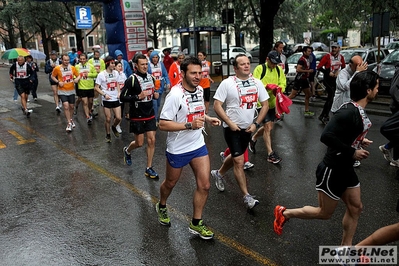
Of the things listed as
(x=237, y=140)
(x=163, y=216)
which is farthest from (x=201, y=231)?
(x=237, y=140)

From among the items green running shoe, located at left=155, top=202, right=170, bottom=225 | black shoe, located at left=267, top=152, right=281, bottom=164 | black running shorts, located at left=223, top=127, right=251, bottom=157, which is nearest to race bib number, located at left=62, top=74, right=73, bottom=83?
black shoe, located at left=267, top=152, right=281, bottom=164

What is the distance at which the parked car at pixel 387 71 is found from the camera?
12430 millimetres

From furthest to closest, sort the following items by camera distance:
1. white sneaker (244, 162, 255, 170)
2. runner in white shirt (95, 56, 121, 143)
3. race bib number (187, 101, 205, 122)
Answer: runner in white shirt (95, 56, 121, 143) → white sneaker (244, 162, 255, 170) → race bib number (187, 101, 205, 122)

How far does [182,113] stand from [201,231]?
1.23 m

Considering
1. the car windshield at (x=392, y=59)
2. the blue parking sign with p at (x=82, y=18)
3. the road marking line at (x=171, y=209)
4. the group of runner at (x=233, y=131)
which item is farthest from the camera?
the blue parking sign with p at (x=82, y=18)

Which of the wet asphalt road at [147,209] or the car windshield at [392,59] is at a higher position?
the car windshield at [392,59]

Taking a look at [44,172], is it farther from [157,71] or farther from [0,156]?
[157,71]

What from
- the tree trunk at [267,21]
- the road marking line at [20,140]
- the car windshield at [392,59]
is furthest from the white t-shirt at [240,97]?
the tree trunk at [267,21]

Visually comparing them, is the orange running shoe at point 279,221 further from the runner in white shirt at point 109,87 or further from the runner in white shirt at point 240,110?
the runner in white shirt at point 109,87

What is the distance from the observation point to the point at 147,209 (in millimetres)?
4879

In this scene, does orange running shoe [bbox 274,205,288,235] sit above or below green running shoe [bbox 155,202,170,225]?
above

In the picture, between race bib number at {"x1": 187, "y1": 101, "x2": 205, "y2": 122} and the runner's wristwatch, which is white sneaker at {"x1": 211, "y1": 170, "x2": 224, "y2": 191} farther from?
the runner's wristwatch

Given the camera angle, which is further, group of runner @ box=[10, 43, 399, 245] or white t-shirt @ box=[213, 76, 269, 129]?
white t-shirt @ box=[213, 76, 269, 129]

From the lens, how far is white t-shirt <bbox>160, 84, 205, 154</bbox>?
12.5 feet
